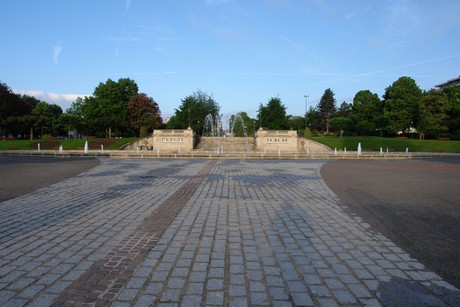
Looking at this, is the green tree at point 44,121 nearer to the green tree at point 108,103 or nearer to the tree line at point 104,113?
the tree line at point 104,113

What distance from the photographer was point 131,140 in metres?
48.2

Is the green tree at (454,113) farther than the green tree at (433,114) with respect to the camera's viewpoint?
Yes

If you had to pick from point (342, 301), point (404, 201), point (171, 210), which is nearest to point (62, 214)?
point (171, 210)

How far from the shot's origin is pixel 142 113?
64.9 meters

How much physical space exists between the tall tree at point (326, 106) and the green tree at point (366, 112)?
12.4m

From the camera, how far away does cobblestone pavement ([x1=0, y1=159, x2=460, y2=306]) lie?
124 inches

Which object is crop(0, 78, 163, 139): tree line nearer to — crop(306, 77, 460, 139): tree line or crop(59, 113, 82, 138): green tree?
crop(59, 113, 82, 138): green tree

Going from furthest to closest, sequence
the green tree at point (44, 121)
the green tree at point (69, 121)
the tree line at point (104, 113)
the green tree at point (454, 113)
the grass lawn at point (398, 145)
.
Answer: the green tree at point (69, 121), the tree line at point (104, 113), the green tree at point (44, 121), the green tree at point (454, 113), the grass lawn at point (398, 145)

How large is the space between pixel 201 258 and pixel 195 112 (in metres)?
69.7

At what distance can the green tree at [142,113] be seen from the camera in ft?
211

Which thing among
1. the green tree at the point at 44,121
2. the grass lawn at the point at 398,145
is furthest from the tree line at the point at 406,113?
the green tree at the point at 44,121

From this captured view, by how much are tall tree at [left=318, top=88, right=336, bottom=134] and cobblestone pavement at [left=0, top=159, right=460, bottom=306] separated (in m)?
90.4

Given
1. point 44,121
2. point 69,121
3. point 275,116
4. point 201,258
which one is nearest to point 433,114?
point 275,116

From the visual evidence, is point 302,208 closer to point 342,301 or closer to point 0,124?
point 342,301
